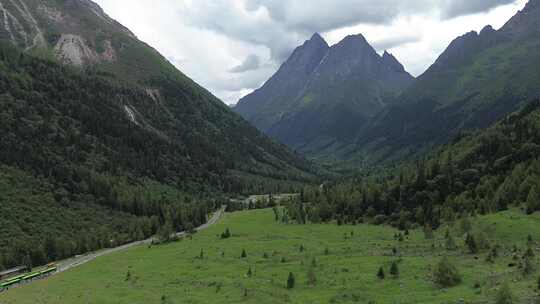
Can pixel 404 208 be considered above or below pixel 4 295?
above

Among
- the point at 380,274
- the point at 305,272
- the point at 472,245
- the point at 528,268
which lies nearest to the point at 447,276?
the point at 528,268

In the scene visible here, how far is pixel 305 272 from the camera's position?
87.6 meters

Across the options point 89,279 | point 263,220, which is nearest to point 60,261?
point 89,279

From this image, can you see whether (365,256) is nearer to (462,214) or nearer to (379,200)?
(462,214)

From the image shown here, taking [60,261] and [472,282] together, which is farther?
[60,261]

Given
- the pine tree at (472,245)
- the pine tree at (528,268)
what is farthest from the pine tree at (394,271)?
the pine tree at (472,245)

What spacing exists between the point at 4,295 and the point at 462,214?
108381 mm

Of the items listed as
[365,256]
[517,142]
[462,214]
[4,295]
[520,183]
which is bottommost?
[4,295]

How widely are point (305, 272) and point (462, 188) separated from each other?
77.3 meters

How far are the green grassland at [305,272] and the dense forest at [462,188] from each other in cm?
980

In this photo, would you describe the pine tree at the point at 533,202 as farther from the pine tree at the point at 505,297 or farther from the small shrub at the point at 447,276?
the pine tree at the point at 505,297

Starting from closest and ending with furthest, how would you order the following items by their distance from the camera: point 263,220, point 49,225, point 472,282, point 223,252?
1. point 472,282
2. point 223,252
3. point 49,225
4. point 263,220

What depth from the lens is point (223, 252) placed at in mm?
121812

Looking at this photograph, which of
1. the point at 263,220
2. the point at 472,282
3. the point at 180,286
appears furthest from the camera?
the point at 263,220
